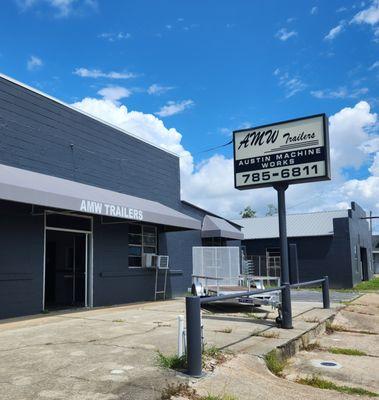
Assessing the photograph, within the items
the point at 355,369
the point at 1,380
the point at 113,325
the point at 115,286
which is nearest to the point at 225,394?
the point at 1,380

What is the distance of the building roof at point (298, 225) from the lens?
32.5 meters

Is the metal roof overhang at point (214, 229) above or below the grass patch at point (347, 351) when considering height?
above

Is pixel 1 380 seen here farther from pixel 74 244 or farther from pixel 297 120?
pixel 74 244

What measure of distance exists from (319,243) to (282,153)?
22708 mm

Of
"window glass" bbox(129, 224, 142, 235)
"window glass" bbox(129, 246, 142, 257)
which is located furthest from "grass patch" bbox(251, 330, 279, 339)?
"window glass" bbox(129, 224, 142, 235)

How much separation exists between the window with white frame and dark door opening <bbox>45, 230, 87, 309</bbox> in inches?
72.6

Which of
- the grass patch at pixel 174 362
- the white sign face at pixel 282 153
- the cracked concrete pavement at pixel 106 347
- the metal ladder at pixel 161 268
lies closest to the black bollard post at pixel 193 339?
the cracked concrete pavement at pixel 106 347

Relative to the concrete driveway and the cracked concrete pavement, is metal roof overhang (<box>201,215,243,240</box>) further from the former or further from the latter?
the cracked concrete pavement

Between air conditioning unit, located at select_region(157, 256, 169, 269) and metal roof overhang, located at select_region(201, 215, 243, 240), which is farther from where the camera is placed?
metal roof overhang, located at select_region(201, 215, 243, 240)

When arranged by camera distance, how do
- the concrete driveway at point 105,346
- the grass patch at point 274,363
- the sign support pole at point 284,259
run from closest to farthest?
the concrete driveway at point 105,346 → the grass patch at point 274,363 → the sign support pole at point 284,259

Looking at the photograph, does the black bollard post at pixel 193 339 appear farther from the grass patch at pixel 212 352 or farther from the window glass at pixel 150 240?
the window glass at pixel 150 240

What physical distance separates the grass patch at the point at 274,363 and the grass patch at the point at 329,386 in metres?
0.39

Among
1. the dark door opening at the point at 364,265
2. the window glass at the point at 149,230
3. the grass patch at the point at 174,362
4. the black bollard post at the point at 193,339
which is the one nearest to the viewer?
the black bollard post at the point at 193,339

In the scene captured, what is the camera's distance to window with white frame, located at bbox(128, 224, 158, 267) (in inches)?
633
